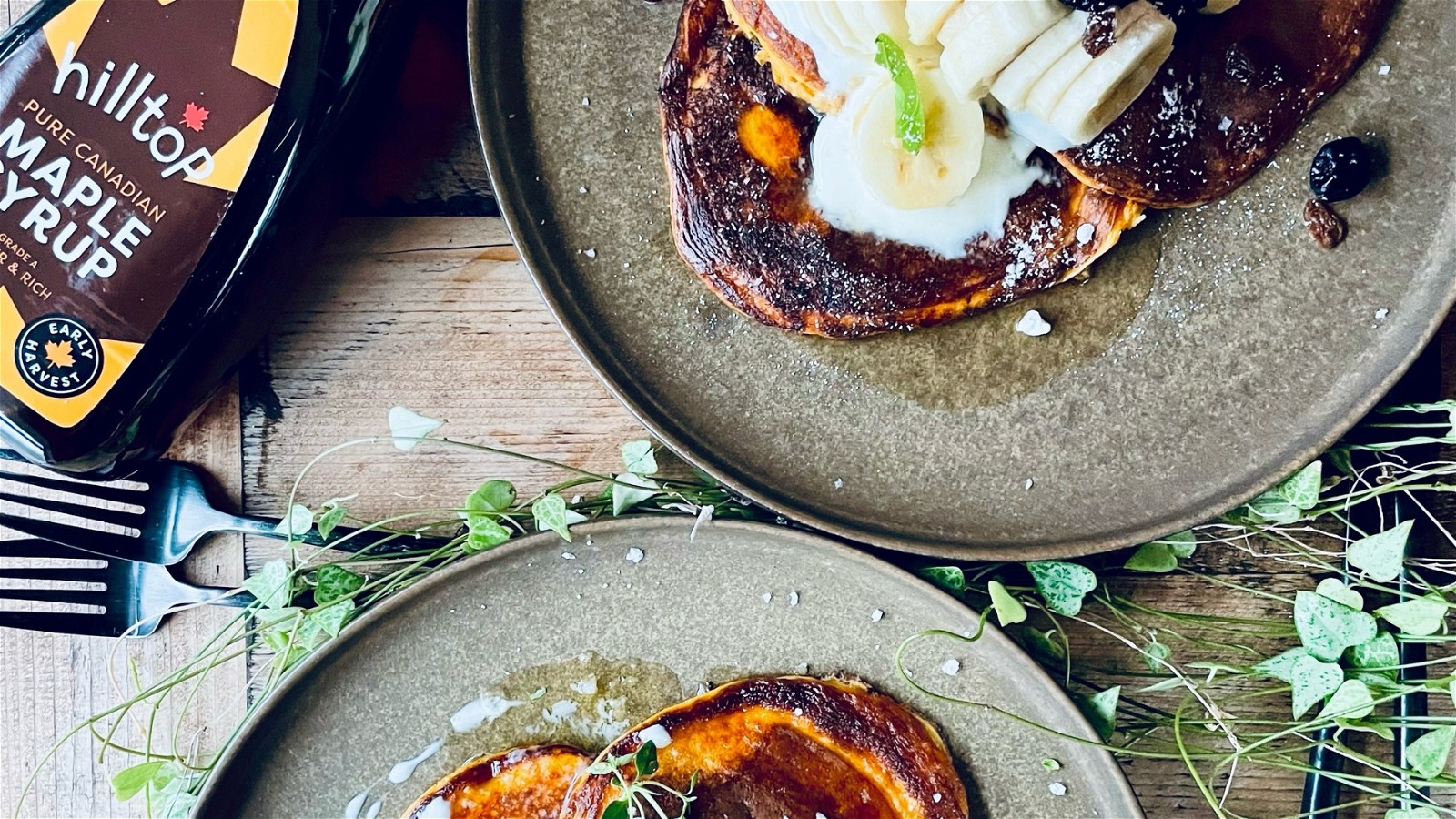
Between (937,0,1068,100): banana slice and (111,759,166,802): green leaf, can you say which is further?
(111,759,166,802): green leaf

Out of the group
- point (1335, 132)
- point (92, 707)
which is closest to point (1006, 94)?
point (1335, 132)

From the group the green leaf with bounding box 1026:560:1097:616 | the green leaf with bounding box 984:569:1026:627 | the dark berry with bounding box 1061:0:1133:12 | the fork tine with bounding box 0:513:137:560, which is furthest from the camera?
the fork tine with bounding box 0:513:137:560

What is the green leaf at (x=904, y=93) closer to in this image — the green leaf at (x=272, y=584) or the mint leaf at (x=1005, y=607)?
the mint leaf at (x=1005, y=607)

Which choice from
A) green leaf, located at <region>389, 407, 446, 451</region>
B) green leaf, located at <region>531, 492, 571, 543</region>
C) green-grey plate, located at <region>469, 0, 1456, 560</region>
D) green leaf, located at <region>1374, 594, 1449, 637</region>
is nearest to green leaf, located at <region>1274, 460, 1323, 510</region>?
green-grey plate, located at <region>469, 0, 1456, 560</region>

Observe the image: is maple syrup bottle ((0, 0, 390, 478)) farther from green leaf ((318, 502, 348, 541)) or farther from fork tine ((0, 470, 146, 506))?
green leaf ((318, 502, 348, 541))

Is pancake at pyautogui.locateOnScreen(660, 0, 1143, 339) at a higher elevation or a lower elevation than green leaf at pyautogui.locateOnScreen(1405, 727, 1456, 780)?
higher

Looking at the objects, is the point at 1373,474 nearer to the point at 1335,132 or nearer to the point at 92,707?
the point at 1335,132

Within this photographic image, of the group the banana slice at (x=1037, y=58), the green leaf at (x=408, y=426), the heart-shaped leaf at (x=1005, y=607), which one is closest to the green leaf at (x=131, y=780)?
the green leaf at (x=408, y=426)
